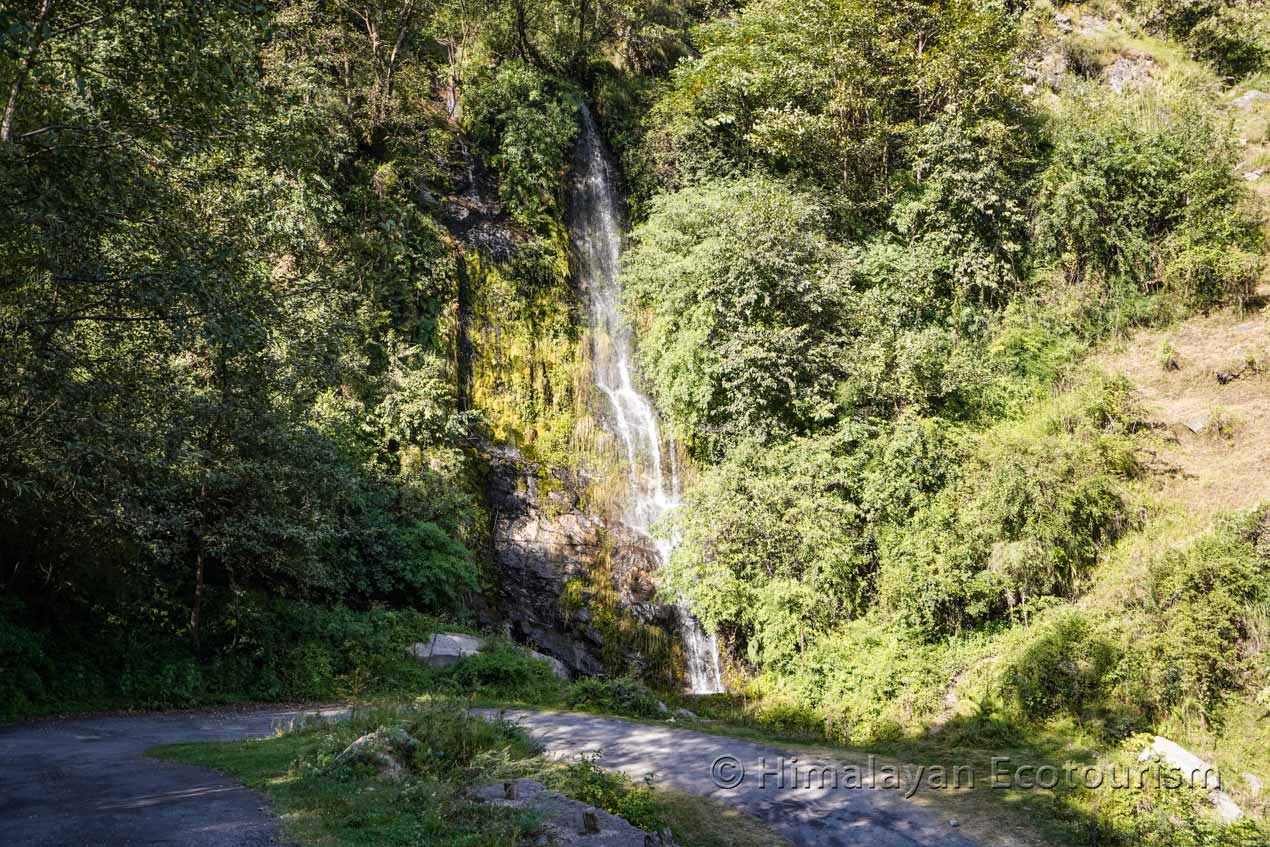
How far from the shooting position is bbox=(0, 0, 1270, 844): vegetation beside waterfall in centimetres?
934

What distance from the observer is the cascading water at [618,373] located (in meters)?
18.7

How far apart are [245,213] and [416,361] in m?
8.20

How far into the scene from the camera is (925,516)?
15.6 meters

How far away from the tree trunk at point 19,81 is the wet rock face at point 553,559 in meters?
13.1

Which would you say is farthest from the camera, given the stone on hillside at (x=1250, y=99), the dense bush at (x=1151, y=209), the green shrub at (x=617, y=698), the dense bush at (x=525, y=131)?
the stone on hillside at (x=1250, y=99)

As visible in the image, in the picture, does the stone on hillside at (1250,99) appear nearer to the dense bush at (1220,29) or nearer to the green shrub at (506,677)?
the dense bush at (1220,29)

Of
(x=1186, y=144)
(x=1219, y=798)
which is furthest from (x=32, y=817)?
(x=1186, y=144)

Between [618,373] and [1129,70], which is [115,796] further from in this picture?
[1129,70]

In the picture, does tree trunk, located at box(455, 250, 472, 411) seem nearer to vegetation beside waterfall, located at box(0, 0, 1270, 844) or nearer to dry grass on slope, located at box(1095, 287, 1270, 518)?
vegetation beside waterfall, located at box(0, 0, 1270, 844)

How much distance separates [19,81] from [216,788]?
310 inches

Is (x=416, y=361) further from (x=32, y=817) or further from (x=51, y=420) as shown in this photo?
(x=32, y=817)

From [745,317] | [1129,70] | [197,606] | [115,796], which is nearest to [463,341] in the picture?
[745,317]

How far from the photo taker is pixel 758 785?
31.9 feet

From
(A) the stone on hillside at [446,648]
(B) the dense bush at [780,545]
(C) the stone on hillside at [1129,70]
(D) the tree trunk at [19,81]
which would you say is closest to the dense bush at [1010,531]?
(B) the dense bush at [780,545]
